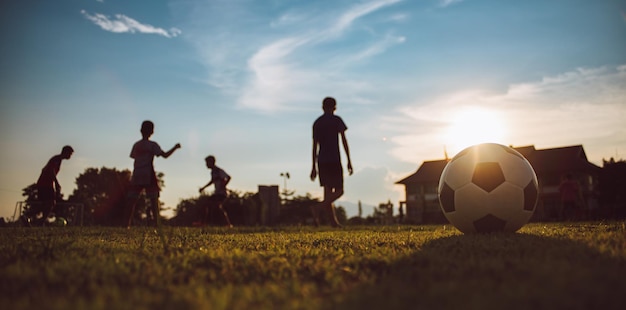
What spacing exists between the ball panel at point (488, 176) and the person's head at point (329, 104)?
12.9 feet

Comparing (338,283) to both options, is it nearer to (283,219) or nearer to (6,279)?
(6,279)

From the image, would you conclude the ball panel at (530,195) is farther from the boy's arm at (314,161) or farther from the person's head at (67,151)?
the person's head at (67,151)

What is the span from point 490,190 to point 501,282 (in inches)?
128

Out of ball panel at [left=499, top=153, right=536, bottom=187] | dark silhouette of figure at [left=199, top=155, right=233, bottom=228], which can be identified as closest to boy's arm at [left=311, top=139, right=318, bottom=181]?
ball panel at [left=499, top=153, right=536, bottom=187]

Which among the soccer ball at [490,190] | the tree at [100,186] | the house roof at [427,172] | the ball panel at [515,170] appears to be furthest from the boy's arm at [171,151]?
the house roof at [427,172]

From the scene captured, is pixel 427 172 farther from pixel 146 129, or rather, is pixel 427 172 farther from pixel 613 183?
pixel 146 129

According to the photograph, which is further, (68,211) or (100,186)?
(100,186)

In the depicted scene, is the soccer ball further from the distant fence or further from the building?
the building

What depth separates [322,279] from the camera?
296 cm

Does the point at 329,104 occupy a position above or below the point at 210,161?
above

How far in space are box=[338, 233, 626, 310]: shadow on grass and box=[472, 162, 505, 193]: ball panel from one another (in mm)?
1851

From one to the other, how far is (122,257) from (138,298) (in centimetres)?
Answer: 148

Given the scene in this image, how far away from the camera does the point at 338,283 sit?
279 centimetres

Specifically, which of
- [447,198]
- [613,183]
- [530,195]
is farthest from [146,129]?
[613,183]
